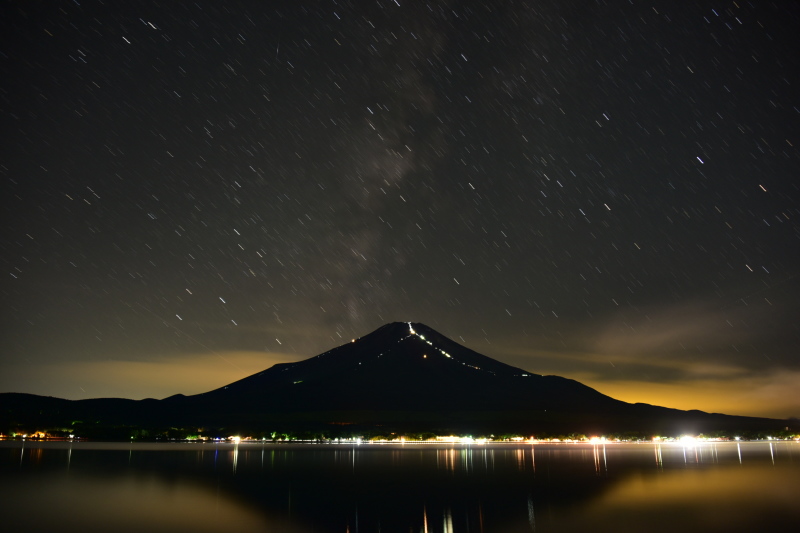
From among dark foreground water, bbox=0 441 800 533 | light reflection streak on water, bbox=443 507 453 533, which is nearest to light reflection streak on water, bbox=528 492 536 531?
dark foreground water, bbox=0 441 800 533

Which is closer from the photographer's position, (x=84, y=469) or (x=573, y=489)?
(x=573, y=489)

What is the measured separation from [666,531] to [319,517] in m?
11.4

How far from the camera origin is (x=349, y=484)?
35.7 metres

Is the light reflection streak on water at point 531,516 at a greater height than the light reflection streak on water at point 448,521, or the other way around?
the light reflection streak on water at point 448,521

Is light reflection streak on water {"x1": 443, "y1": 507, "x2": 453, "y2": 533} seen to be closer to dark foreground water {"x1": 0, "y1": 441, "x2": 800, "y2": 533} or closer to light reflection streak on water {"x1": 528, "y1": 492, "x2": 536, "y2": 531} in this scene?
dark foreground water {"x1": 0, "y1": 441, "x2": 800, "y2": 533}

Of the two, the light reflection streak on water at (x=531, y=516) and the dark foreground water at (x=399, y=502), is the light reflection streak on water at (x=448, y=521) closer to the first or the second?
the dark foreground water at (x=399, y=502)

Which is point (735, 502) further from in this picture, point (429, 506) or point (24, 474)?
point (24, 474)

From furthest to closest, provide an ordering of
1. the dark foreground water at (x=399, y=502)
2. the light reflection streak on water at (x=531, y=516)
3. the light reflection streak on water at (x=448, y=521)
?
the dark foreground water at (x=399, y=502) < the light reflection streak on water at (x=531, y=516) < the light reflection streak on water at (x=448, y=521)

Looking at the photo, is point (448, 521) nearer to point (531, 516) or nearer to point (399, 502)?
point (531, 516)

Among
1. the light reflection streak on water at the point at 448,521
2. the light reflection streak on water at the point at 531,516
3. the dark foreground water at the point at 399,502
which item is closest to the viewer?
the light reflection streak on water at the point at 448,521

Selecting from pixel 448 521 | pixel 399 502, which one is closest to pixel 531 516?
pixel 448 521

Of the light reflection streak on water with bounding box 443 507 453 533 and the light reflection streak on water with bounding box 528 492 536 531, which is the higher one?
the light reflection streak on water with bounding box 443 507 453 533

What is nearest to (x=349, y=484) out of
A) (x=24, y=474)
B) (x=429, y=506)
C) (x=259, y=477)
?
(x=259, y=477)

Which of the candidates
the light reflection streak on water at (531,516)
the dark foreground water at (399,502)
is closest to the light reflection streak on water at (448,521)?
the dark foreground water at (399,502)
